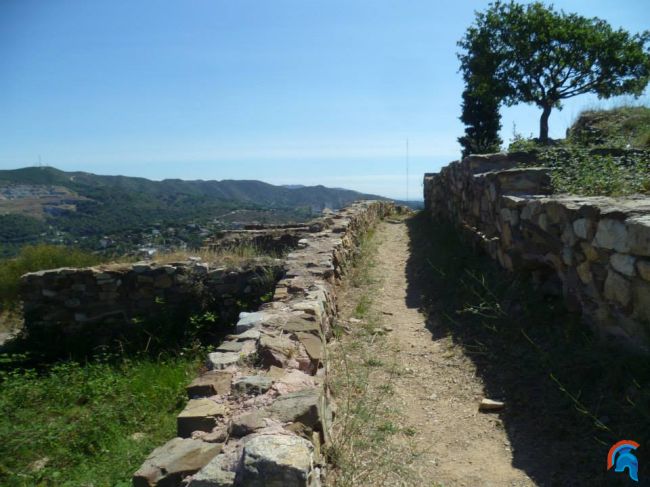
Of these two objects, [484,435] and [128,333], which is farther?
[128,333]

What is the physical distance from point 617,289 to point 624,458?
117 cm

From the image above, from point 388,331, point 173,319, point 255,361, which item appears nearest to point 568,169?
point 388,331

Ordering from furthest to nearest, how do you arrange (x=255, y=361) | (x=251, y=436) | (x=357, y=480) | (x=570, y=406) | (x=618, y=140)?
(x=618, y=140) → (x=255, y=361) → (x=570, y=406) → (x=357, y=480) → (x=251, y=436)

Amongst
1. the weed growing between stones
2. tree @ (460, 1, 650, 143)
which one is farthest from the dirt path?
tree @ (460, 1, 650, 143)

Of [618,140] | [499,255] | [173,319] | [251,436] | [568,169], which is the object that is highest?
→ [618,140]

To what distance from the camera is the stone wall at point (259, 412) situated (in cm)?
192

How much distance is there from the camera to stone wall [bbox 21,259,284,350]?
6.84 m

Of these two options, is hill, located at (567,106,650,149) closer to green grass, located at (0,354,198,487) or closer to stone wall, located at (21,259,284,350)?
stone wall, located at (21,259,284,350)

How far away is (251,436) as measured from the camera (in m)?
2.19

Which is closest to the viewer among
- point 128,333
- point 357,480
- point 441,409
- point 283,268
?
point 357,480

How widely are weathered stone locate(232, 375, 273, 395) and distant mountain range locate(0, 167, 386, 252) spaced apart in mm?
26768

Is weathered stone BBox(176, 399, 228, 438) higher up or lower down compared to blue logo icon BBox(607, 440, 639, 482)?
higher up

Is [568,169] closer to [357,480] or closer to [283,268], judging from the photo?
[283,268]

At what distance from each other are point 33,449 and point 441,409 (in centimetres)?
352
